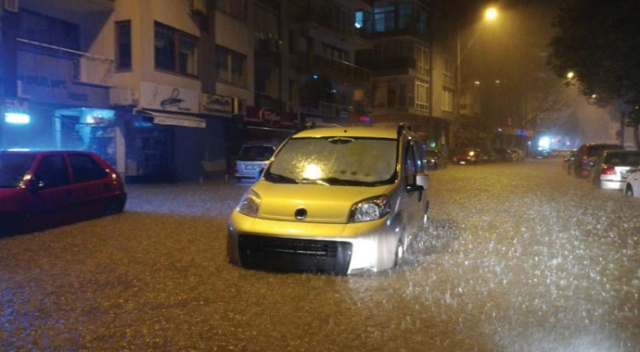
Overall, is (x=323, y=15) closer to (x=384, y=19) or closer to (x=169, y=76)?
(x=169, y=76)

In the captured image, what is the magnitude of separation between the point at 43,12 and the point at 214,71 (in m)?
7.74

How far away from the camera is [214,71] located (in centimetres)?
2500

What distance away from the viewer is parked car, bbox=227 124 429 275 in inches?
242

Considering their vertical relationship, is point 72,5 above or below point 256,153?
above

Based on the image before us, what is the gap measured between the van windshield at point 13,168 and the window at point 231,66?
53.7 feet

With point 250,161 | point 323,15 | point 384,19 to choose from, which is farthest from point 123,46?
point 384,19

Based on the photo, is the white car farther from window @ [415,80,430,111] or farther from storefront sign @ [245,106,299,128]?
window @ [415,80,430,111]

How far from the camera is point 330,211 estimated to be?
621 cm

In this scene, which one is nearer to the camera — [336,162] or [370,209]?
[370,209]

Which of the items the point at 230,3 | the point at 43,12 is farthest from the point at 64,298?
the point at 230,3

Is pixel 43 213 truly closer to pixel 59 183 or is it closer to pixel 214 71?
pixel 59 183

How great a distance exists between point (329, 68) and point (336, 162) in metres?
28.0

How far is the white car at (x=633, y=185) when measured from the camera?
50.7 feet

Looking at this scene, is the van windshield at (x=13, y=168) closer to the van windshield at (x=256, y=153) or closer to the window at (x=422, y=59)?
the van windshield at (x=256, y=153)
